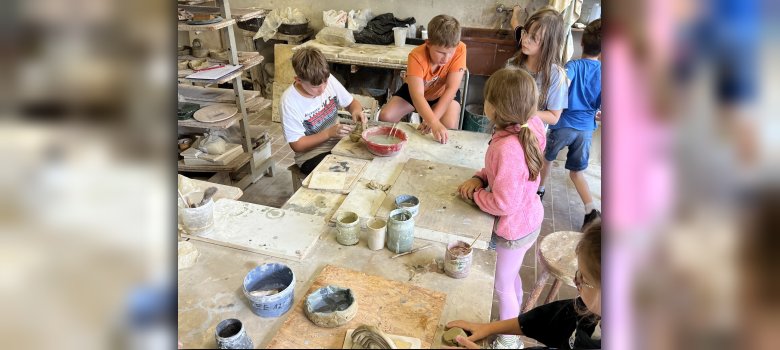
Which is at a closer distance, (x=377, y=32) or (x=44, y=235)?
(x=44, y=235)

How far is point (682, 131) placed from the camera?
289 mm

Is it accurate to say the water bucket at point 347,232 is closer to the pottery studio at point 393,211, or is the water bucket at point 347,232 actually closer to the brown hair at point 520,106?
the pottery studio at point 393,211

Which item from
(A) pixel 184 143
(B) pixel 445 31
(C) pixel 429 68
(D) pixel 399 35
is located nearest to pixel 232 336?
(B) pixel 445 31

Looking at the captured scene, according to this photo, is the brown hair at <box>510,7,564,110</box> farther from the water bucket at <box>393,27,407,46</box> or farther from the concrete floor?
the water bucket at <box>393,27,407,46</box>

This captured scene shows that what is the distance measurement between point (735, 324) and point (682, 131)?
0.39 ft

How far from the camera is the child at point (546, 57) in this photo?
99.3 inches

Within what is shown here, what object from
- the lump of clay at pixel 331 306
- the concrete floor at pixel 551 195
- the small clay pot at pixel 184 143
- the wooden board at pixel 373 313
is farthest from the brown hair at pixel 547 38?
the small clay pot at pixel 184 143

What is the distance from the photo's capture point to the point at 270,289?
1.35 meters

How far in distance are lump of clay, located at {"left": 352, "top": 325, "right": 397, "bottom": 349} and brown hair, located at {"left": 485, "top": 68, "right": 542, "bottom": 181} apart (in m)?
0.91

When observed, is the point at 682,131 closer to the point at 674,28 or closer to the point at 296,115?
the point at 674,28

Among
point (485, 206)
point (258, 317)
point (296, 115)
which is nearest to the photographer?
point (258, 317)

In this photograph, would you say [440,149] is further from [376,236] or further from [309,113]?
[376,236]

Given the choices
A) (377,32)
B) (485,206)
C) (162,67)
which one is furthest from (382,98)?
(162,67)

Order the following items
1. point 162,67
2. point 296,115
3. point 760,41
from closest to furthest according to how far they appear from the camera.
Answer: point 760,41 < point 162,67 < point 296,115
